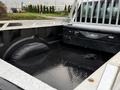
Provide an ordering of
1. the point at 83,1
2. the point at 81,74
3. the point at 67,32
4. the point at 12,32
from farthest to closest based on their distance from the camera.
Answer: the point at 83,1 → the point at 67,32 → the point at 12,32 → the point at 81,74

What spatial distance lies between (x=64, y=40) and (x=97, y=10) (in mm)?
931

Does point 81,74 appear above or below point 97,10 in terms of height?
below

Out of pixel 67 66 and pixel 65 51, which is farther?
pixel 65 51

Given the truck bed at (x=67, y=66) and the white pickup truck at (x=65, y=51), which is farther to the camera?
the truck bed at (x=67, y=66)

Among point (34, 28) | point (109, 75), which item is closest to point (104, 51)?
point (34, 28)

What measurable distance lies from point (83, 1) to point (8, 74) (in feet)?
9.47

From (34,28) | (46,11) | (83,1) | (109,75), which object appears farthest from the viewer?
(46,11)

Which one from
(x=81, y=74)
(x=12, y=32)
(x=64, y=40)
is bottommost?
(x=81, y=74)

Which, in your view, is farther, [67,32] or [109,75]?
[67,32]

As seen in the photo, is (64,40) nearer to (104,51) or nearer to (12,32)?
(104,51)

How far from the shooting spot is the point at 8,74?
128 centimetres

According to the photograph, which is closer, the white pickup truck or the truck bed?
the white pickup truck

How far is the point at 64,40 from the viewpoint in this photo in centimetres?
342

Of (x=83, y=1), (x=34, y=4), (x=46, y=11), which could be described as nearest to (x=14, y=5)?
(x=34, y=4)
